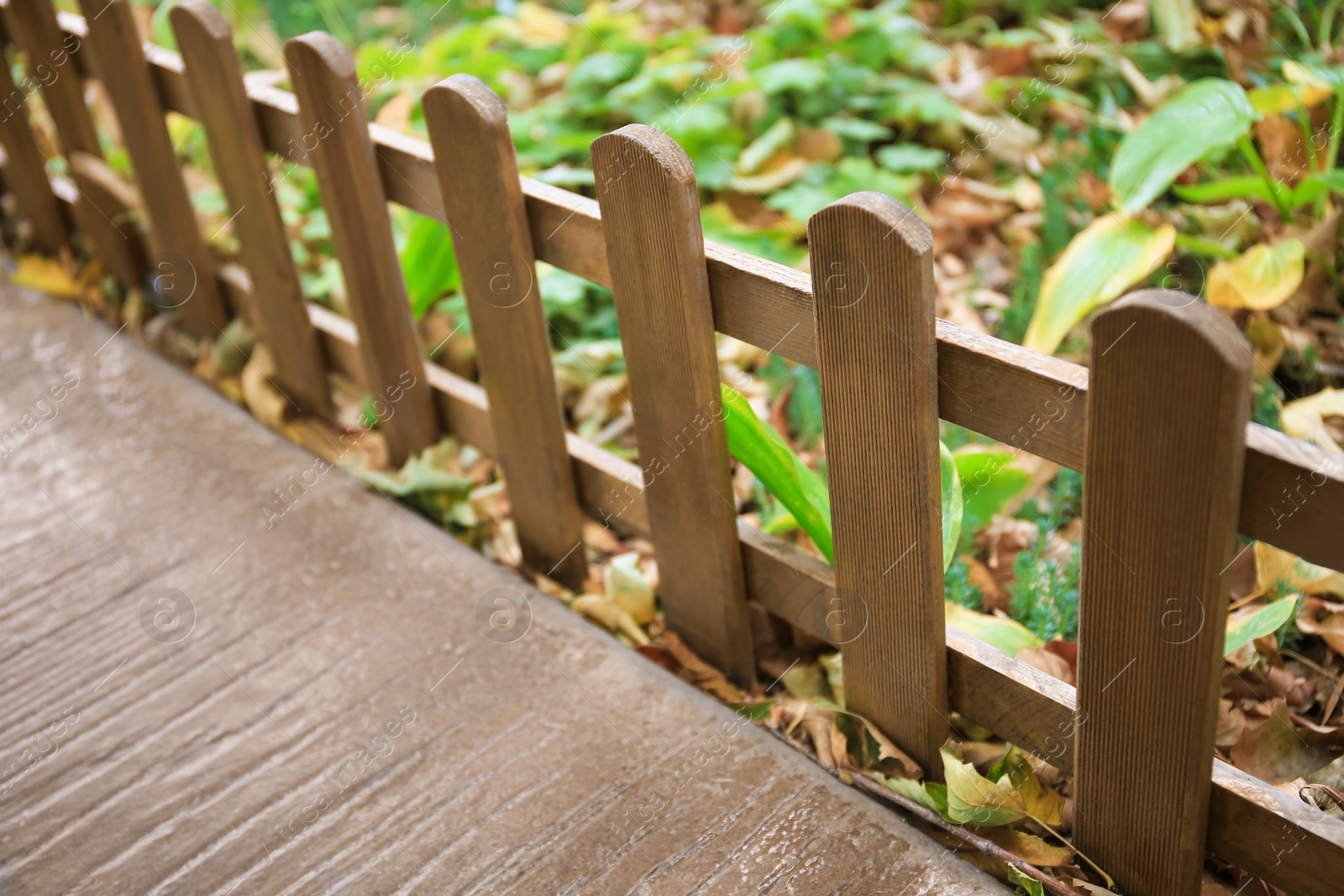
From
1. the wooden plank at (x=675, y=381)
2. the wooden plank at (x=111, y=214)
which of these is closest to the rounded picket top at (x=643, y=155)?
the wooden plank at (x=675, y=381)

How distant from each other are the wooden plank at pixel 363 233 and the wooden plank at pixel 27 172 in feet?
4.78

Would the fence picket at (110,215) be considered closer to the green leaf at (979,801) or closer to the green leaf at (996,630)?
the green leaf at (996,630)

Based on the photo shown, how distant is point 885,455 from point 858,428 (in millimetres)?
48

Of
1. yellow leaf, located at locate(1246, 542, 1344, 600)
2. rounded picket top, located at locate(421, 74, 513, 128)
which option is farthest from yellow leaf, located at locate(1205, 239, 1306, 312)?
rounded picket top, located at locate(421, 74, 513, 128)

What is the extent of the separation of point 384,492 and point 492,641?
54 centimetres

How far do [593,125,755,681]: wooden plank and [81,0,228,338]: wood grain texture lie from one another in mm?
1456

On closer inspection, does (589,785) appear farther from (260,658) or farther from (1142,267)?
(1142,267)

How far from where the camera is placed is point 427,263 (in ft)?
8.55

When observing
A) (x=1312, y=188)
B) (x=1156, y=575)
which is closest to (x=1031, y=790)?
(x=1156, y=575)

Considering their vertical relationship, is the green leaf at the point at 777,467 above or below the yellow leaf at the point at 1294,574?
above

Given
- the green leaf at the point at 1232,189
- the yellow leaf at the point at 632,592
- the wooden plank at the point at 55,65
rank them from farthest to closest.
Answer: the wooden plank at the point at 55,65, the green leaf at the point at 1232,189, the yellow leaf at the point at 632,592

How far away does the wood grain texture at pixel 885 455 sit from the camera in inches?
48.8

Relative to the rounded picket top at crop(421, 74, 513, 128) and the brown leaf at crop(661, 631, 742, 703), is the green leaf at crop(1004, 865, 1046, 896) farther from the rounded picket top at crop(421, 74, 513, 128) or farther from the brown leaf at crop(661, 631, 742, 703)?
the rounded picket top at crop(421, 74, 513, 128)

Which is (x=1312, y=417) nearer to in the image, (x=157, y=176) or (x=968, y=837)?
(x=968, y=837)
